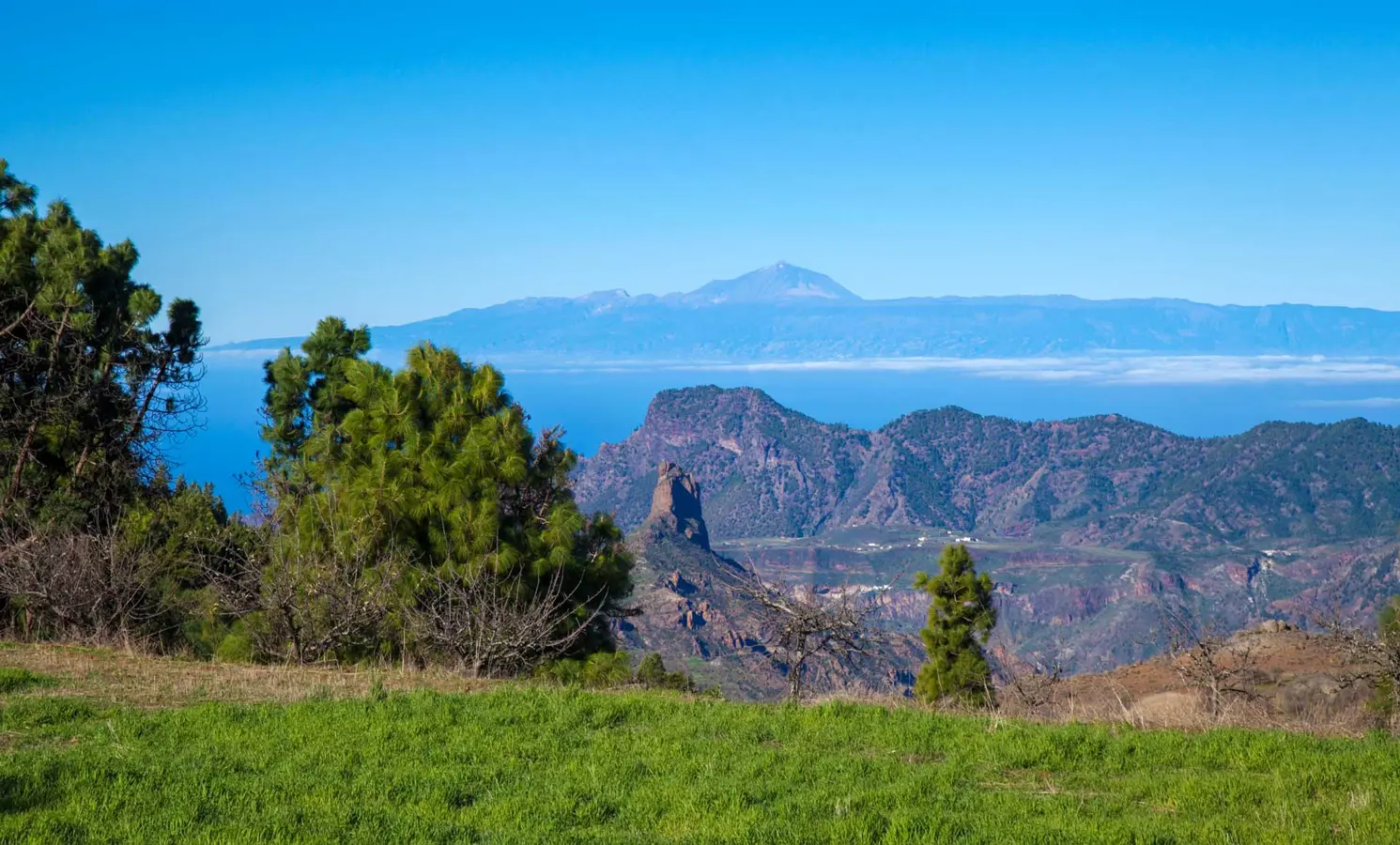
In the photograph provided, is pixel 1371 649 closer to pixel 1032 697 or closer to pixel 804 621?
pixel 1032 697

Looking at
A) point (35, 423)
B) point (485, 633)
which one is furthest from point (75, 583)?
point (35, 423)

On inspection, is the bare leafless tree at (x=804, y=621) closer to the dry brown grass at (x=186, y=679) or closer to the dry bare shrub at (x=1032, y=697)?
the dry bare shrub at (x=1032, y=697)

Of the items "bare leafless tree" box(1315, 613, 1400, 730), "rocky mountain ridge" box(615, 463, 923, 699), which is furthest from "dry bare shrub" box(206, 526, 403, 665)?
"rocky mountain ridge" box(615, 463, 923, 699)

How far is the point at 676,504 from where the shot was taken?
101562 mm

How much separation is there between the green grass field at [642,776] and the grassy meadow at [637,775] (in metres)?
0.02

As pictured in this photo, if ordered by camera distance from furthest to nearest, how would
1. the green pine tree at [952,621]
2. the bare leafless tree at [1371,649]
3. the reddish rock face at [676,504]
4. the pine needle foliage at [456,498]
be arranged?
1. the reddish rock face at [676,504]
2. the green pine tree at [952,621]
3. the pine needle foliage at [456,498]
4. the bare leafless tree at [1371,649]

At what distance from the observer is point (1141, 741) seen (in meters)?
9.05

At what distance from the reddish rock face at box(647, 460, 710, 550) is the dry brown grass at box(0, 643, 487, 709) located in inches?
3347

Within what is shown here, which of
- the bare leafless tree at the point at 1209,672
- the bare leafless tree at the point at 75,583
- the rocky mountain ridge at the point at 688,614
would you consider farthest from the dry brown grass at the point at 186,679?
the rocky mountain ridge at the point at 688,614

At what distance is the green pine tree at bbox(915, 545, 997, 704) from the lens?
1098 inches

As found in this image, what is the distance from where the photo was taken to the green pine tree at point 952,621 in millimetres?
27891

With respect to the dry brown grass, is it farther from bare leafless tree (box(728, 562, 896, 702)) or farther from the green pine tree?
the green pine tree

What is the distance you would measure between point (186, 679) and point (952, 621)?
20.6 meters

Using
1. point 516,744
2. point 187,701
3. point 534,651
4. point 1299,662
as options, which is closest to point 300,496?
point 534,651
